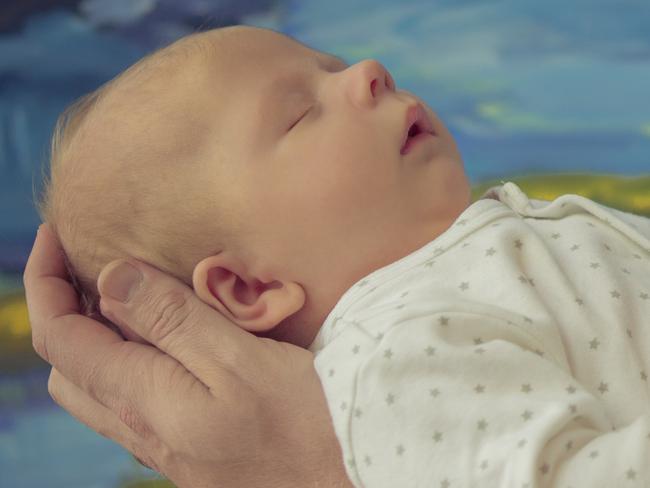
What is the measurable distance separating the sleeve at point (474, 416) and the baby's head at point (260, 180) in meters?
0.16

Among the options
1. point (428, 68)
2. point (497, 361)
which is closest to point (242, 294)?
point (497, 361)

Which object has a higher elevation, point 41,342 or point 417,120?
point 417,120

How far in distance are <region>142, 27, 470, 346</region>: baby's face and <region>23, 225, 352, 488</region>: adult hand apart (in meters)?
0.07

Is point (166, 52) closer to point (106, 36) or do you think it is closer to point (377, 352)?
point (377, 352)

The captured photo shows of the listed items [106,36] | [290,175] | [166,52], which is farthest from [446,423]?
[106,36]

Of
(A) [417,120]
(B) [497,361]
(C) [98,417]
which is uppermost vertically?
(A) [417,120]

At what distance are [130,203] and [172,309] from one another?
0.36ft

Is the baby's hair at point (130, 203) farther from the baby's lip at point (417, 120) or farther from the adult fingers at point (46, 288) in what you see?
the baby's lip at point (417, 120)

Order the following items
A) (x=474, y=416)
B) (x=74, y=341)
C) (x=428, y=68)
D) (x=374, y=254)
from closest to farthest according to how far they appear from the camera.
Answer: (x=474, y=416)
(x=374, y=254)
(x=74, y=341)
(x=428, y=68)

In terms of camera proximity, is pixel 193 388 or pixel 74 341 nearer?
pixel 193 388

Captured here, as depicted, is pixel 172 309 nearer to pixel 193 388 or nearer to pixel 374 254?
pixel 193 388

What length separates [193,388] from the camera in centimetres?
94

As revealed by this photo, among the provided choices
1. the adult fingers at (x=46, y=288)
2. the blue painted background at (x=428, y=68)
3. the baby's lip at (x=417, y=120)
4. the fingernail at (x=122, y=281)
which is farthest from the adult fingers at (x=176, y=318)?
the blue painted background at (x=428, y=68)

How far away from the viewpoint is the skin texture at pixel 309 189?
3.05 feet
